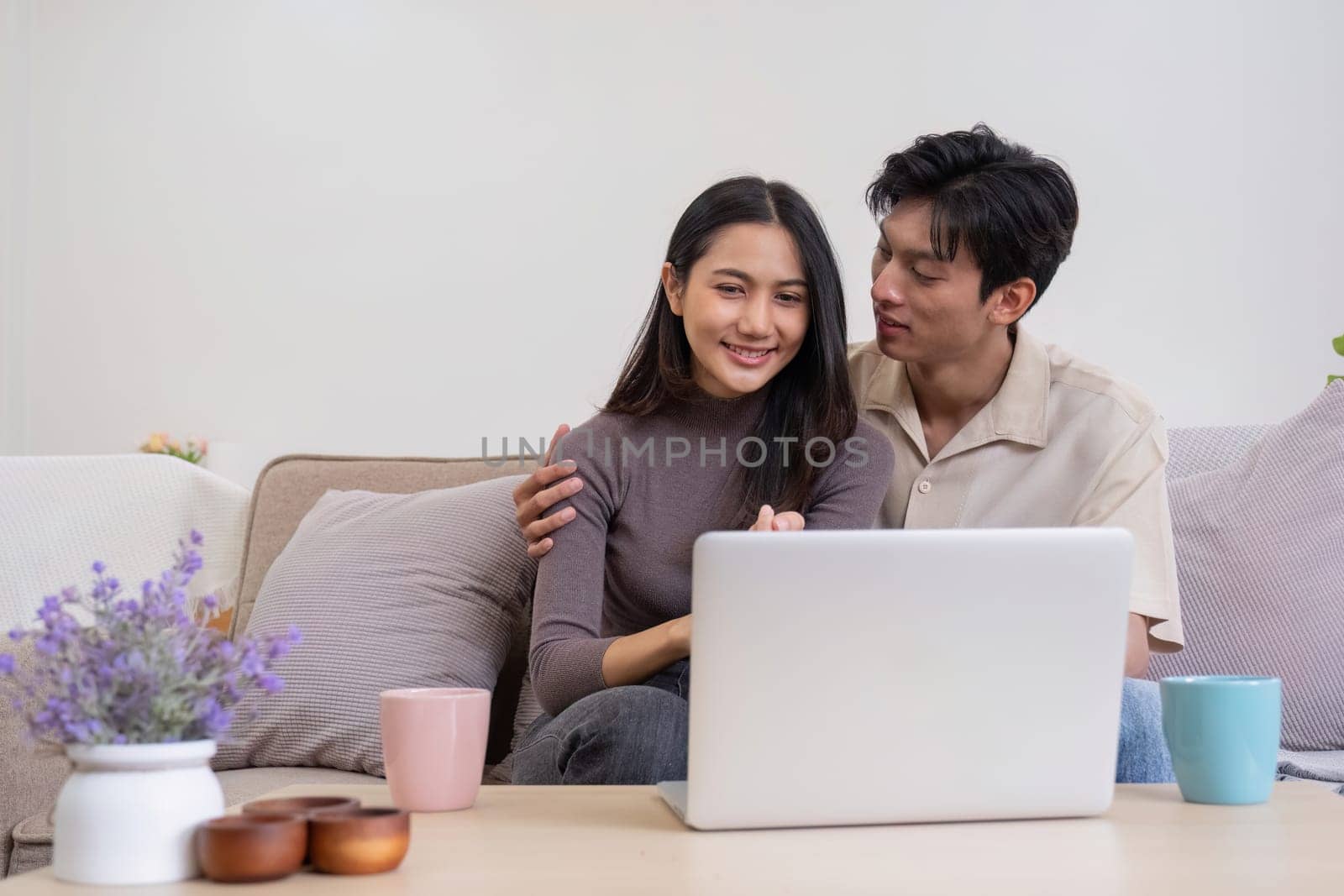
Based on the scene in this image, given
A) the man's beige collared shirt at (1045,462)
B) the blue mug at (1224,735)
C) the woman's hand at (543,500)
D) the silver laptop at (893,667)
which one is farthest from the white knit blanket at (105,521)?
the blue mug at (1224,735)

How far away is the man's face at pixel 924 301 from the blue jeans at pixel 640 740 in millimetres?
600

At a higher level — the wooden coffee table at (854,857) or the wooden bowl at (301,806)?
the wooden bowl at (301,806)

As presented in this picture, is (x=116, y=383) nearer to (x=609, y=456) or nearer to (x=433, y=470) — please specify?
(x=433, y=470)

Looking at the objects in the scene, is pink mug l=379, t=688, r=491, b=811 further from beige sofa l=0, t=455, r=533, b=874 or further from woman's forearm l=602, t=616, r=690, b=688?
beige sofa l=0, t=455, r=533, b=874

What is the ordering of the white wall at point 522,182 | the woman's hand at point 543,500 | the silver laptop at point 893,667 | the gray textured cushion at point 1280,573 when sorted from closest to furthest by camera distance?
the silver laptop at point 893,667 < the woman's hand at point 543,500 < the gray textured cushion at point 1280,573 < the white wall at point 522,182

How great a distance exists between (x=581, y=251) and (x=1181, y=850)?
9.29 ft

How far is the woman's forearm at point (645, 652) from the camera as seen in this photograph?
1.31m

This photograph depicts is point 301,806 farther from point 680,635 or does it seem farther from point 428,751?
point 680,635

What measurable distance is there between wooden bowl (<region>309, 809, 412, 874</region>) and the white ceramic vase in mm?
73

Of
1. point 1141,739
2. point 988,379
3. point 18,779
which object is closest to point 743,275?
→ point 988,379

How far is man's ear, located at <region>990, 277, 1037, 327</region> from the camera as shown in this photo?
174cm

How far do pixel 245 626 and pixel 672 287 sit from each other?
2.99 feet

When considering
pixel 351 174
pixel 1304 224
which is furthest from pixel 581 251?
pixel 1304 224

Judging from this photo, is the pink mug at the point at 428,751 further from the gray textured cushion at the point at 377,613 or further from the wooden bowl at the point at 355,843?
the gray textured cushion at the point at 377,613
